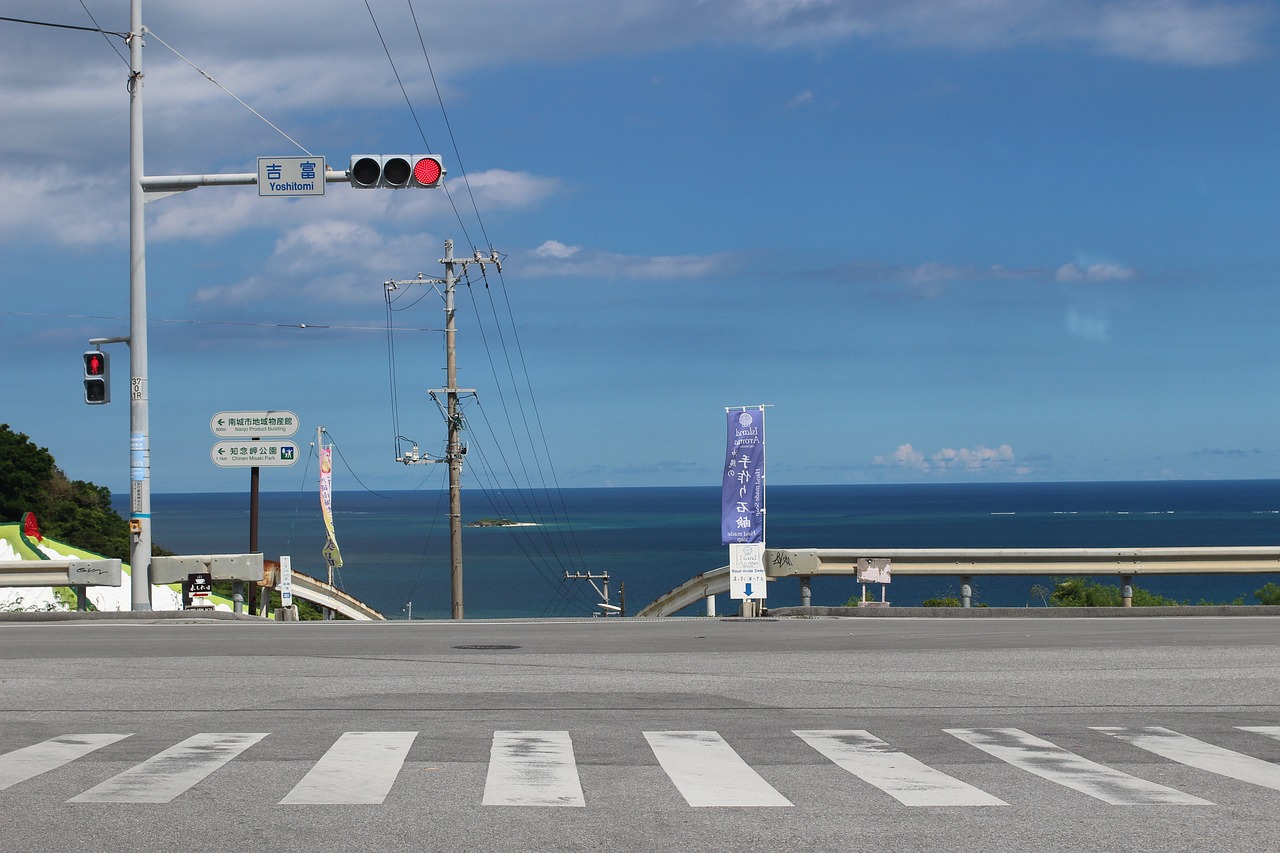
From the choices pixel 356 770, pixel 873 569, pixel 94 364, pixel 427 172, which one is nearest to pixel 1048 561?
pixel 873 569

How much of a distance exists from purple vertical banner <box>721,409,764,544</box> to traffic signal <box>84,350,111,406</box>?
9855 mm

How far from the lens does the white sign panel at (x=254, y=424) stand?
78.5 ft

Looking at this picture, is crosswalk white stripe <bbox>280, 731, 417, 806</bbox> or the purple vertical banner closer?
crosswalk white stripe <bbox>280, 731, 417, 806</bbox>

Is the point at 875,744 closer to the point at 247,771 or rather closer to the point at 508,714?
the point at 508,714

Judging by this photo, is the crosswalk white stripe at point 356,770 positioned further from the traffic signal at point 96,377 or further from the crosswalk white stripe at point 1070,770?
the traffic signal at point 96,377

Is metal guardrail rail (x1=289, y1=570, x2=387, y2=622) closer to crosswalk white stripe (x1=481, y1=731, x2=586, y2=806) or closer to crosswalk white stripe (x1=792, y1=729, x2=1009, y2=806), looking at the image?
crosswalk white stripe (x1=481, y1=731, x2=586, y2=806)

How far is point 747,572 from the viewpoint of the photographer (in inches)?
840

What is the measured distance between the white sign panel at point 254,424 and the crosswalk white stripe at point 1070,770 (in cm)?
1680

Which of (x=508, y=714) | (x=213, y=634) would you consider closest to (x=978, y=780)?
(x=508, y=714)

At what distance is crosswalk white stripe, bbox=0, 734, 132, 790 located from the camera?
804 cm

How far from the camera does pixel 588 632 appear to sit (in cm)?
1714

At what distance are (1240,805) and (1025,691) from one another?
14.8 feet

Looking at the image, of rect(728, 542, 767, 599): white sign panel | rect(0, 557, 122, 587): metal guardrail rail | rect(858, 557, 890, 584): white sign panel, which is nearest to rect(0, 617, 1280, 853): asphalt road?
rect(858, 557, 890, 584): white sign panel

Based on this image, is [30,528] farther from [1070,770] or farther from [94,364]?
[1070,770]
